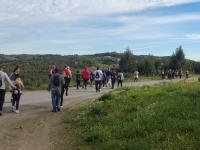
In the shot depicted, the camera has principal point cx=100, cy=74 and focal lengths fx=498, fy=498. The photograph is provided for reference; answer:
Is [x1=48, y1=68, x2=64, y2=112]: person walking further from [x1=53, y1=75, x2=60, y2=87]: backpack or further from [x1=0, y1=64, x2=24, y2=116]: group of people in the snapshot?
[x1=0, y1=64, x2=24, y2=116]: group of people

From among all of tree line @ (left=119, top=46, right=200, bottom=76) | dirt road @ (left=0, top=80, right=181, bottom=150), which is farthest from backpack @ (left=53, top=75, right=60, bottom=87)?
tree line @ (left=119, top=46, right=200, bottom=76)

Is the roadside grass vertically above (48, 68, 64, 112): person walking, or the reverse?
(48, 68, 64, 112): person walking

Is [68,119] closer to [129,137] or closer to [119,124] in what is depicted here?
[119,124]

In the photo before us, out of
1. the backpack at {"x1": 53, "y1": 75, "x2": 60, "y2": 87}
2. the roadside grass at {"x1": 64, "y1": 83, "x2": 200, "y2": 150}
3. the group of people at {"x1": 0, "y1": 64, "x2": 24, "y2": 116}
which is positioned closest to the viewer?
the roadside grass at {"x1": 64, "y1": 83, "x2": 200, "y2": 150}

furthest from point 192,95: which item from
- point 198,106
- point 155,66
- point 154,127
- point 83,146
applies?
point 155,66

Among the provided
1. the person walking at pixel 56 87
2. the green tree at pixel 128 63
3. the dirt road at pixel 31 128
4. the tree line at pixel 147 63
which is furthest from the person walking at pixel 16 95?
the green tree at pixel 128 63

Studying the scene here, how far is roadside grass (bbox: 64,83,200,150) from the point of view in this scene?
11.4m

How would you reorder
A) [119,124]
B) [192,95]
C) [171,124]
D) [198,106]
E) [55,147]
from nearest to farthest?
[55,147], [171,124], [119,124], [198,106], [192,95]

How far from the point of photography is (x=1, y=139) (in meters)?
13.2

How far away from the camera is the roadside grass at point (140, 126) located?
11438 mm

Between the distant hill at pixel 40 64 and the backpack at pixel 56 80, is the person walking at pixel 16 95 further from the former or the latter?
the distant hill at pixel 40 64

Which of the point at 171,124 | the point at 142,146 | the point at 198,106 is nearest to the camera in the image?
the point at 142,146

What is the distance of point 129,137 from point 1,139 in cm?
343

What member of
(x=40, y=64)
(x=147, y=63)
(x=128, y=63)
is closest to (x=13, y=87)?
(x=40, y=64)
